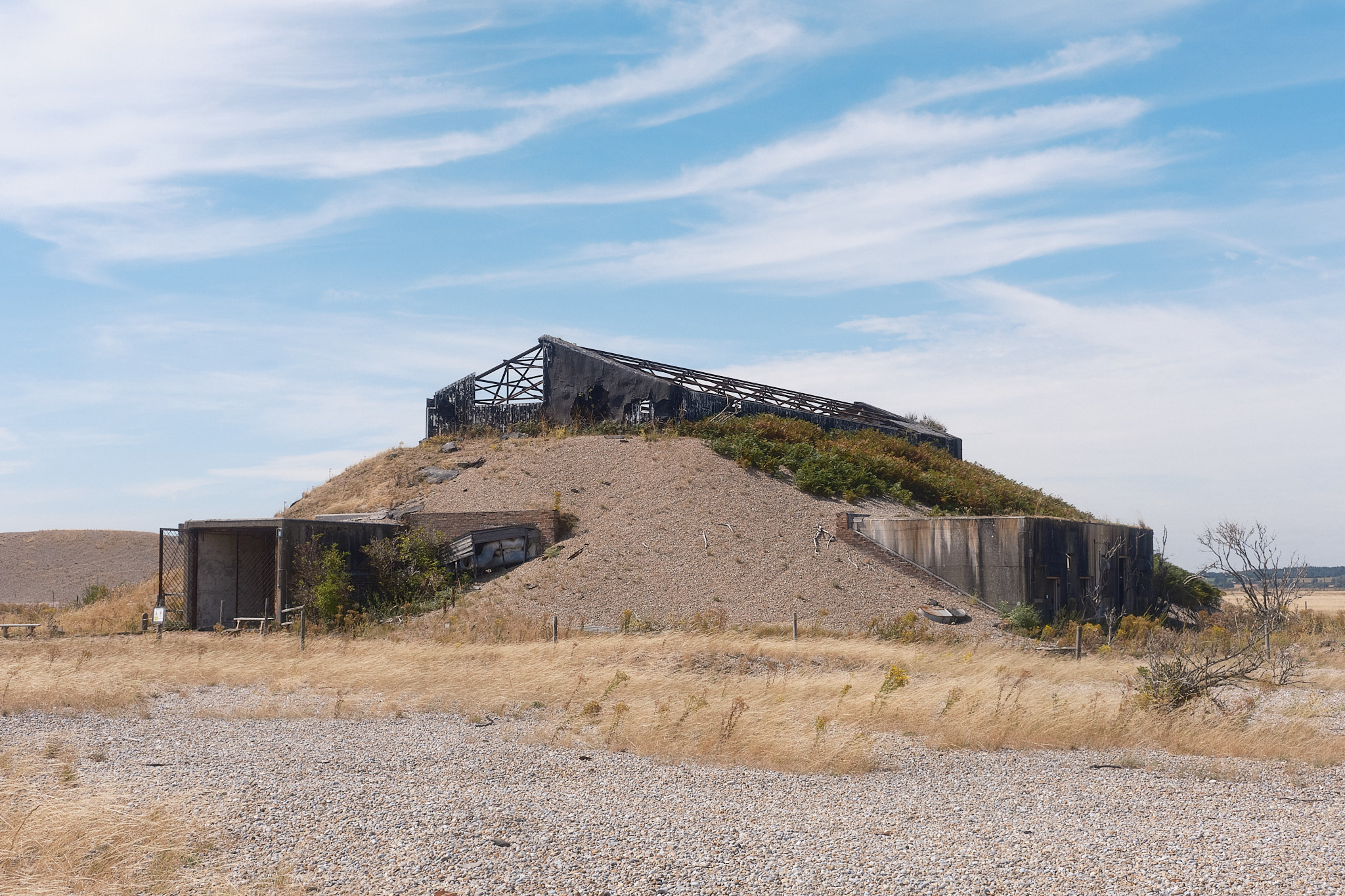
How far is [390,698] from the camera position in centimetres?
1471

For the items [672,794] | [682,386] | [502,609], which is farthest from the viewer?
[682,386]

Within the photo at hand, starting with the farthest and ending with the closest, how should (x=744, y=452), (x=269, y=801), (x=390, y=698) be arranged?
(x=744, y=452) < (x=390, y=698) < (x=269, y=801)

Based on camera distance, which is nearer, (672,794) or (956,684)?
(672,794)

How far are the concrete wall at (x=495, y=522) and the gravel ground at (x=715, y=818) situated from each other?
15697 millimetres

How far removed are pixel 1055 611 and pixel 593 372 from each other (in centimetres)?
1909

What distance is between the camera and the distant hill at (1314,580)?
22.4 m

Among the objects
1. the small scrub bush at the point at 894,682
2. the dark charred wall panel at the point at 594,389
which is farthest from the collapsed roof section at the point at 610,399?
the small scrub bush at the point at 894,682

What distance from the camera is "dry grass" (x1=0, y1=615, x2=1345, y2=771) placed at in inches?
456

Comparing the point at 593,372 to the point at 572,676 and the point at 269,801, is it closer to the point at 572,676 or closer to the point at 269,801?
the point at 572,676

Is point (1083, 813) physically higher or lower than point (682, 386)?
lower

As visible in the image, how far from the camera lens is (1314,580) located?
25531 mm

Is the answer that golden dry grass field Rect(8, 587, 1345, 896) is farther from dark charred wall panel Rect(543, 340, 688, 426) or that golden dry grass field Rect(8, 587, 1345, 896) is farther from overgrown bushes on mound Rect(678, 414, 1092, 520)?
dark charred wall panel Rect(543, 340, 688, 426)

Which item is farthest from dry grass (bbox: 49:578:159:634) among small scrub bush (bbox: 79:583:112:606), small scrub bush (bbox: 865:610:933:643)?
small scrub bush (bbox: 865:610:933:643)

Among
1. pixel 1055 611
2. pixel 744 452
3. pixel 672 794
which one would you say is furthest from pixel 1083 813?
pixel 744 452
